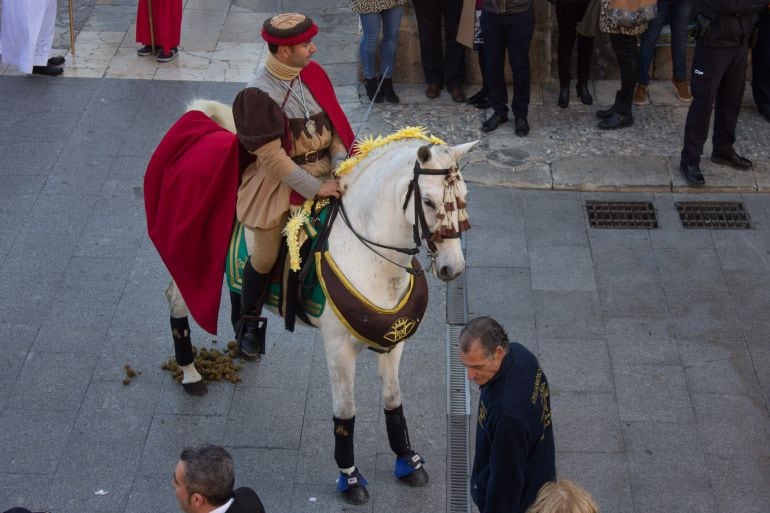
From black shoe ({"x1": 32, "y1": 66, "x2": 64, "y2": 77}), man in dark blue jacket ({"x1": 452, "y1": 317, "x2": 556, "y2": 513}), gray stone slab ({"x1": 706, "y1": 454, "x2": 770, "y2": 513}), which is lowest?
black shoe ({"x1": 32, "y1": 66, "x2": 64, "y2": 77})

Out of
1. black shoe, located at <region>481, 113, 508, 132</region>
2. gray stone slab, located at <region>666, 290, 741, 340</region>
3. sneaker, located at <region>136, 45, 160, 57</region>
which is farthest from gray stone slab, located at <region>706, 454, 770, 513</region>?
sneaker, located at <region>136, 45, 160, 57</region>

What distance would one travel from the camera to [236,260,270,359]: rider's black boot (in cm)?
651

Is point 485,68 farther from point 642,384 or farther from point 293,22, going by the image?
point 293,22

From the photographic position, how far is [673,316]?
8.05 metres

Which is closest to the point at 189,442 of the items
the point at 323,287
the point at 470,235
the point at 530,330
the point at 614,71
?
the point at 323,287

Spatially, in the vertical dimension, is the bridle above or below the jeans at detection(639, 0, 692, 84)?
above

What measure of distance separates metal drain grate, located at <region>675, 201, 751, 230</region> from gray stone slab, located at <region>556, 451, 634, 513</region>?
297 centimetres

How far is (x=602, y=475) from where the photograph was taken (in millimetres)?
6707

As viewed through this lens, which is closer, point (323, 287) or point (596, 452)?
point (323, 287)

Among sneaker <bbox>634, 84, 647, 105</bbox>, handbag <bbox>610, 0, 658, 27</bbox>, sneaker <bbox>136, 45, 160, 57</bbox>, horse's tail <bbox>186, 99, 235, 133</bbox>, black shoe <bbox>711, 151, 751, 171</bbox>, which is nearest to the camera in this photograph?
horse's tail <bbox>186, 99, 235, 133</bbox>

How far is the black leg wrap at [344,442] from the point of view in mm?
6434

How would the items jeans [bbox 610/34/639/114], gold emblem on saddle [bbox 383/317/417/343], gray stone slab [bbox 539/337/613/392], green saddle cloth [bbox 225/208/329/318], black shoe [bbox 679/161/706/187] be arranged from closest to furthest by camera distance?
gold emblem on saddle [bbox 383/317/417/343] → green saddle cloth [bbox 225/208/329/318] → gray stone slab [bbox 539/337/613/392] → black shoe [bbox 679/161/706/187] → jeans [bbox 610/34/639/114]

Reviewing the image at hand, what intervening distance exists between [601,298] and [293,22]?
353 centimetres

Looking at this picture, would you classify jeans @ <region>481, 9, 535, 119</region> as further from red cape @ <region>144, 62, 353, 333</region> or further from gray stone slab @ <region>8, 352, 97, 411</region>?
gray stone slab @ <region>8, 352, 97, 411</region>
